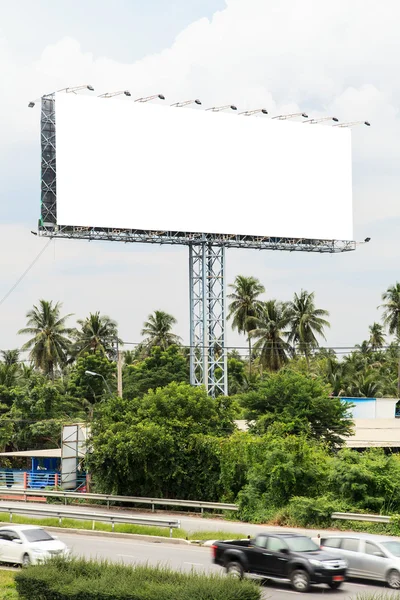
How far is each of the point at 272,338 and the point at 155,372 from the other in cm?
1136

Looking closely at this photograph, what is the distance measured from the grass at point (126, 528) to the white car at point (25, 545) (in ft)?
22.6

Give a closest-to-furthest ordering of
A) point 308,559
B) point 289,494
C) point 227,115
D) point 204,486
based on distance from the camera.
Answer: point 308,559, point 289,494, point 204,486, point 227,115

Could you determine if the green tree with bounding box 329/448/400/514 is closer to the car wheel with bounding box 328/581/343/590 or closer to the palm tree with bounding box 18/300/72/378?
the car wheel with bounding box 328/581/343/590

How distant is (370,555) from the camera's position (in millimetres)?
22750

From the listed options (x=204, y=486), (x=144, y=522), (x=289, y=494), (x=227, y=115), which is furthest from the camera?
(x=227, y=115)

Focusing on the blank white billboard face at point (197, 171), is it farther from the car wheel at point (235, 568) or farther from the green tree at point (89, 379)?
the car wheel at point (235, 568)

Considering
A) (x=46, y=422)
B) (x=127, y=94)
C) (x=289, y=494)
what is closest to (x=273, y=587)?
(x=289, y=494)

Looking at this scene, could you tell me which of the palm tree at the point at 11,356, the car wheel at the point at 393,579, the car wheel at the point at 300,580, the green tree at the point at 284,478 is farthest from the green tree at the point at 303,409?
the palm tree at the point at 11,356

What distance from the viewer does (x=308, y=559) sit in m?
21.8

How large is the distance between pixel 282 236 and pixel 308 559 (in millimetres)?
55075

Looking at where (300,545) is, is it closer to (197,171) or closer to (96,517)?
(96,517)

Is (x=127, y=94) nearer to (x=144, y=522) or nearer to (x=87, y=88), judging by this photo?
(x=87, y=88)

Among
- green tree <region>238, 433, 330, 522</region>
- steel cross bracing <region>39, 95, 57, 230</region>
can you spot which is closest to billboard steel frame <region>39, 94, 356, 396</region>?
steel cross bracing <region>39, 95, 57, 230</region>

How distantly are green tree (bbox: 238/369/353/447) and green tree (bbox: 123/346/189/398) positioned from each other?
40.2 metres
